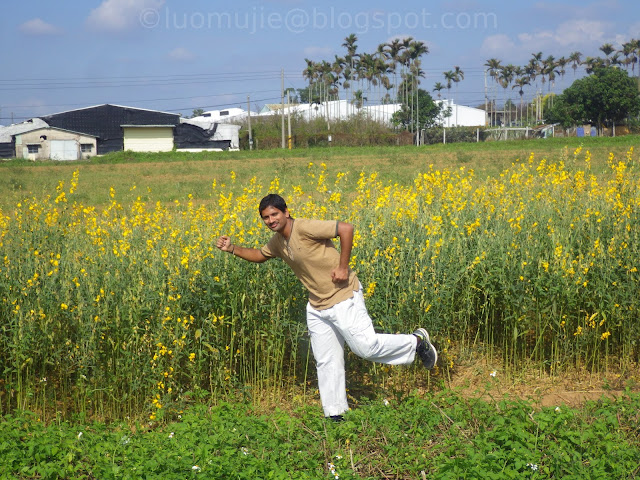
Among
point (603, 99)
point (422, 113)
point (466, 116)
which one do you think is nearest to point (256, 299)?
point (603, 99)

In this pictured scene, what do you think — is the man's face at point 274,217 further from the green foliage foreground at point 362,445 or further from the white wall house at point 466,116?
the white wall house at point 466,116

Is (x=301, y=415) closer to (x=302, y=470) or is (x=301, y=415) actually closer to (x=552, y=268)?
(x=302, y=470)

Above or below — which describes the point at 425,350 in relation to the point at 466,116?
below

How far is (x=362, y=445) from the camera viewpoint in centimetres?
410

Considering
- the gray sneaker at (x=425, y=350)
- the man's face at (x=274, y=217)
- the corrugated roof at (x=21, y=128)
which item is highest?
the corrugated roof at (x=21, y=128)

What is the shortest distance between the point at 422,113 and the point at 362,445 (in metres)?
68.8

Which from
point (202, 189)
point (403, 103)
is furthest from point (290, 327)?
point (403, 103)

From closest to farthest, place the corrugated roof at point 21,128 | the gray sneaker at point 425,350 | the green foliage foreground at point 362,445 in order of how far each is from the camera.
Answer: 1. the green foliage foreground at point 362,445
2. the gray sneaker at point 425,350
3. the corrugated roof at point 21,128

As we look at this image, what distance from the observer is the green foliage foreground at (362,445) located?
3.70 meters

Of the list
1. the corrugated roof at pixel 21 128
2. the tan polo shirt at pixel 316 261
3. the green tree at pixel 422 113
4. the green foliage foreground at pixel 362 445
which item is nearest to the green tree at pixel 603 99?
the green tree at pixel 422 113

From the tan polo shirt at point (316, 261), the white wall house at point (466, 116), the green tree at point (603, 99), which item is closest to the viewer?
the tan polo shirt at point (316, 261)

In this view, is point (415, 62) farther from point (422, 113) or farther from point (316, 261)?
point (316, 261)

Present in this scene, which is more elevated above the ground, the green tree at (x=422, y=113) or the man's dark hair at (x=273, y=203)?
the green tree at (x=422, y=113)

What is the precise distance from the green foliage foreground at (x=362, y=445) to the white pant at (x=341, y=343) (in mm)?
223
